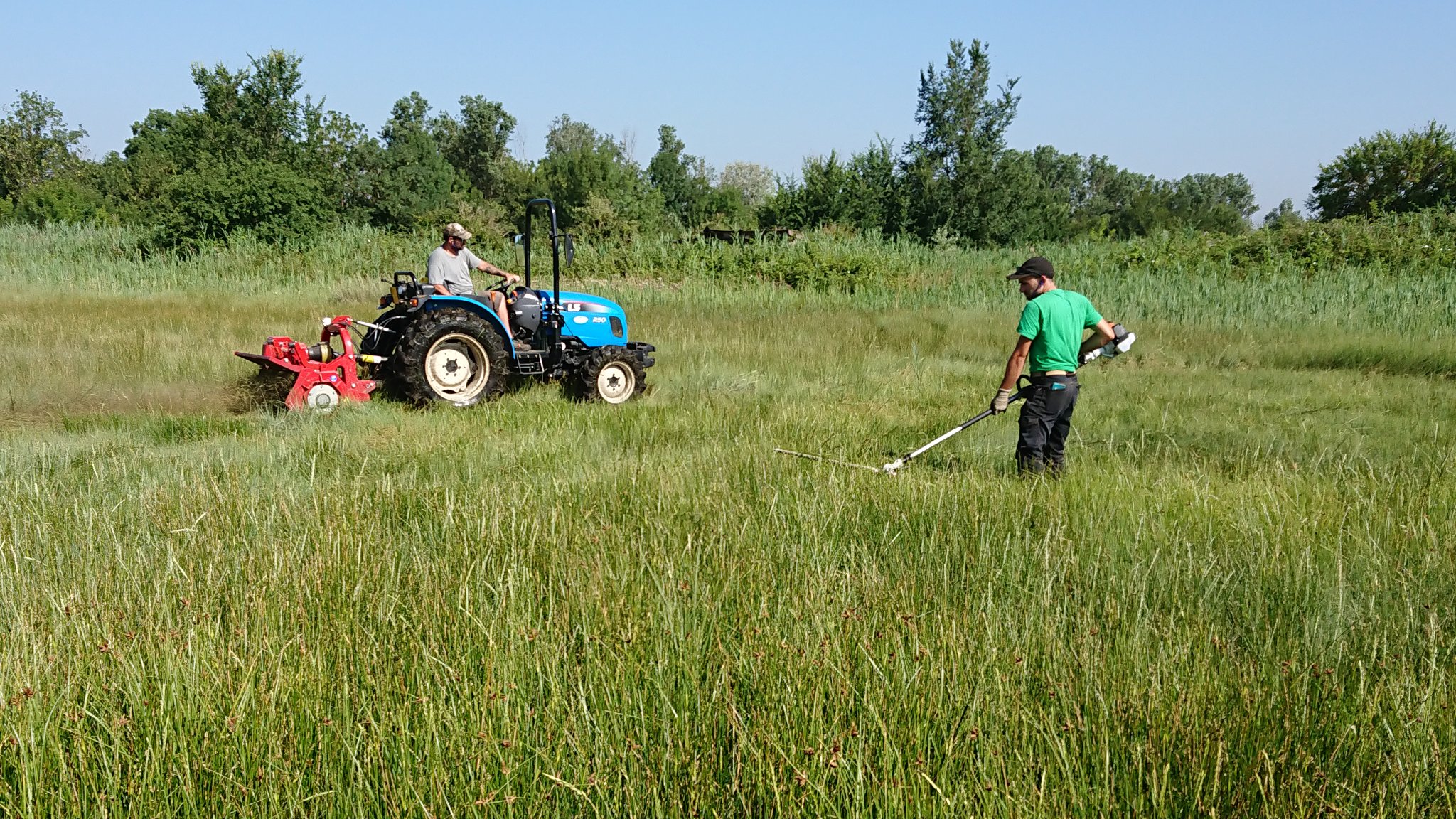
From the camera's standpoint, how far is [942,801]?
6.98 feet

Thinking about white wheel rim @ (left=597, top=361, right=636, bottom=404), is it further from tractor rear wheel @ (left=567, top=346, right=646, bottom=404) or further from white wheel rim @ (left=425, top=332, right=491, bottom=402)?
Answer: white wheel rim @ (left=425, top=332, right=491, bottom=402)

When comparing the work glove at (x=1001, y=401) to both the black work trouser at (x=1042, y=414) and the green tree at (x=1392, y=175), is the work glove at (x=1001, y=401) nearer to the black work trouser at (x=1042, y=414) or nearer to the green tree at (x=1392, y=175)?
the black work trouser at (x=1042, y=414)

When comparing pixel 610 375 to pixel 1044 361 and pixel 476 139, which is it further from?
pixel 476 139

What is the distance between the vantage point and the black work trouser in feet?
19.0

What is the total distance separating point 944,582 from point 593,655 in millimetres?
1343

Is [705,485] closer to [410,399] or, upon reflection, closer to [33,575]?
[33,575]

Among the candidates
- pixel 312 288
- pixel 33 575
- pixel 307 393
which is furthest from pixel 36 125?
pixel 33 575

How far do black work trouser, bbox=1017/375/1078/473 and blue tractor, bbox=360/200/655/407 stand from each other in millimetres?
3758

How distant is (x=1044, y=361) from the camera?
19.1 feet

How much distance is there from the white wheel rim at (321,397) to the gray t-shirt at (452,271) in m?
1.38

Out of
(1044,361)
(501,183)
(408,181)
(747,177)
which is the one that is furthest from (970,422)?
(747,177)

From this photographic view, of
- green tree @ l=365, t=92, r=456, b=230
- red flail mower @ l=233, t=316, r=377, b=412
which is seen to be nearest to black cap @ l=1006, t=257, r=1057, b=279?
red flail mower @ l=233, t=316, r=377, b=412

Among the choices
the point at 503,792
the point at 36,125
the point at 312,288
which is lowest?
the point at 503,792

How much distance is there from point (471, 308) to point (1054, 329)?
→ 520 centimetres
